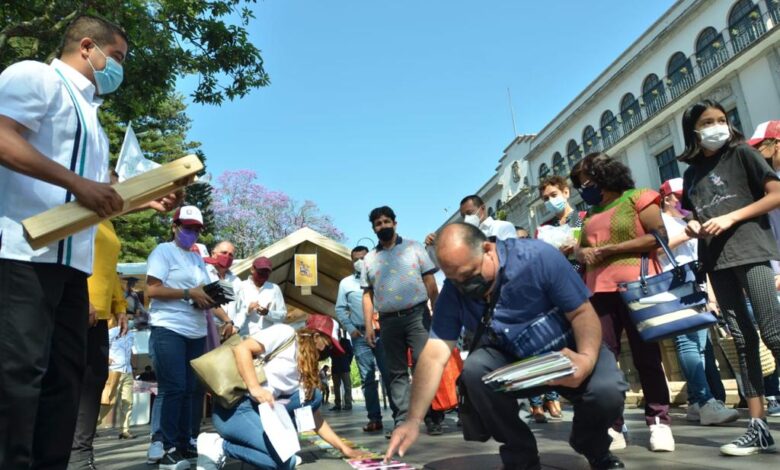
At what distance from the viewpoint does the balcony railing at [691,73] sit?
67.3 ft

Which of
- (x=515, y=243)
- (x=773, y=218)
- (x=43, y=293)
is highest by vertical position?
(x=773, y=218)

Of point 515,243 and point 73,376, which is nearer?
point 73,376

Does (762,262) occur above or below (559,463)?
above

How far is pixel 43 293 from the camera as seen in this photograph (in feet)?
6.33

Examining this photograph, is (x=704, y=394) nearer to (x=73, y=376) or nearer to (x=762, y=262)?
(x=762, y=262)

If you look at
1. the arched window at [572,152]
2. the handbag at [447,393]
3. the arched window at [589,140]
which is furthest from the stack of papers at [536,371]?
the arched window at [572,152]

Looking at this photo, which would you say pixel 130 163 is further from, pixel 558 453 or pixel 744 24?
pixel 744 24

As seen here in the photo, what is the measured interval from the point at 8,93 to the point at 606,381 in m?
2.56

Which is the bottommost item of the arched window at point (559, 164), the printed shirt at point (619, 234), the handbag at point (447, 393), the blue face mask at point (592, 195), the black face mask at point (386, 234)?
the handbag at point (447, 393)

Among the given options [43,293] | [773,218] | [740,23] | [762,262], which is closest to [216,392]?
[43,293]

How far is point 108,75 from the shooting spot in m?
2.48

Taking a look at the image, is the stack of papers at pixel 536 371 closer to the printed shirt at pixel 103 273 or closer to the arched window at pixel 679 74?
the printed shirt at pixel 103 273

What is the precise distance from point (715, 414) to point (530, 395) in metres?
2.35

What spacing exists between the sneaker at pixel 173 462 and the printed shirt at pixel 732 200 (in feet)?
11.8
